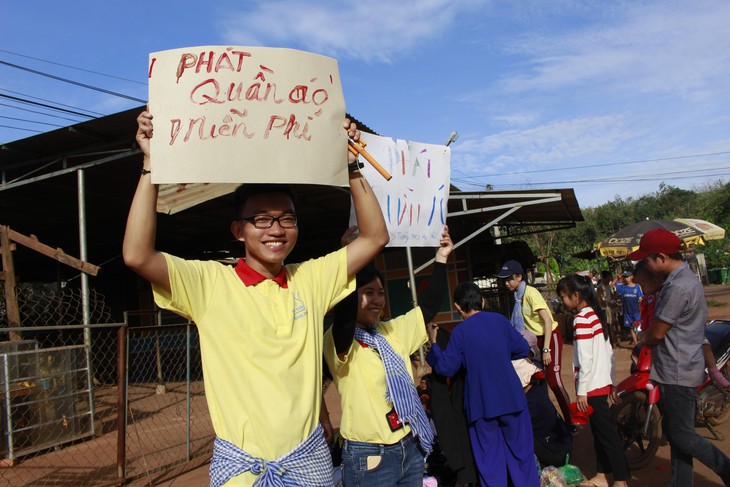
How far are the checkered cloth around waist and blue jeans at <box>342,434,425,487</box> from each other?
0.74 meters

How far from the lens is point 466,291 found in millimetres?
3945

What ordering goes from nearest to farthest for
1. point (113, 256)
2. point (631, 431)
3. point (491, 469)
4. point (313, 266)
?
point (313, 266)
point (491, 469)
point (631, 431)
point (113, 256)

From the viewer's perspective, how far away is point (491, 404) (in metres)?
3.59

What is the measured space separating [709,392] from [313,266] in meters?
5.35

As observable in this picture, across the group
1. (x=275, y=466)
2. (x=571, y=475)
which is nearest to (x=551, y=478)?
(x=571, y=475)

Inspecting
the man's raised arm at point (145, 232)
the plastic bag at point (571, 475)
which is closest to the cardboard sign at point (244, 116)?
the man's raised arm at point (145, 232)

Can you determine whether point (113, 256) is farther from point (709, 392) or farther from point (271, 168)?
point (271, 168)

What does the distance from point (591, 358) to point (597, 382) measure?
0.19 metres

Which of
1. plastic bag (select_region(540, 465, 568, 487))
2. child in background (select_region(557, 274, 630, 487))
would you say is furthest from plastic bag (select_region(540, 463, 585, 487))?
child in background (select_region(557, 274, 630, 487))

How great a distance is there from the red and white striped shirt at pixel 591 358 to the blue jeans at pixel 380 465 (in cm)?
244

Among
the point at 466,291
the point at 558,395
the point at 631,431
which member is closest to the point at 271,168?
the point at 466,291

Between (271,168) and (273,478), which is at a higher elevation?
(271,168)

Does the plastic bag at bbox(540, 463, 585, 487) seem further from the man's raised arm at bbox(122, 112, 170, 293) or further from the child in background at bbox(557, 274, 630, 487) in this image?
the man's raised arm at bbox(122, 112, 170, 293)

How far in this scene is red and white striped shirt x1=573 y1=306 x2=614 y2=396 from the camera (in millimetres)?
4527
